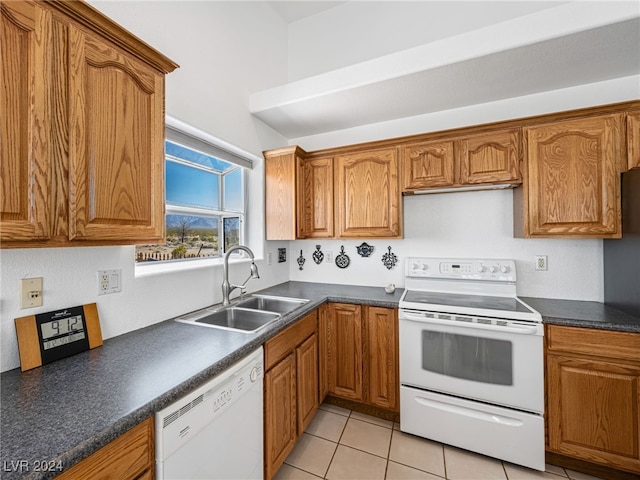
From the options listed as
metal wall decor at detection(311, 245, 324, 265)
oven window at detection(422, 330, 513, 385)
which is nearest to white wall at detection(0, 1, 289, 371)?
metal wall decor at detection(311, 245, 324, 265)

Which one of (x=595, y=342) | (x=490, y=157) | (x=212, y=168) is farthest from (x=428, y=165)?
(x=212, y=168)

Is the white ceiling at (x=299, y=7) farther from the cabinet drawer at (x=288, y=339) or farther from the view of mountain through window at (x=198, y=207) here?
the cabinet drawer at (x=288, y=339)

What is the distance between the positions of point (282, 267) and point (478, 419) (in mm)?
1962

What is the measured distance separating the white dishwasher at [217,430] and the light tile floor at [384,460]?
1.58 ft

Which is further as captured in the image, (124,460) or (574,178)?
(574,178)

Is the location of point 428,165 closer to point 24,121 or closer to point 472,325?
point 472,325

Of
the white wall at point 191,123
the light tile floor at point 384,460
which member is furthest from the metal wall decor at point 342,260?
the light tile floor at point 384,460

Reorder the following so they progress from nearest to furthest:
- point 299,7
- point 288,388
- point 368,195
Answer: point 288,388, point 368,195, point 299,7

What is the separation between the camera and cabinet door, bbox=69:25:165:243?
94 centimetres

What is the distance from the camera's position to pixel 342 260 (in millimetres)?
2766

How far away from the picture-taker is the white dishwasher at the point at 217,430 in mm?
884

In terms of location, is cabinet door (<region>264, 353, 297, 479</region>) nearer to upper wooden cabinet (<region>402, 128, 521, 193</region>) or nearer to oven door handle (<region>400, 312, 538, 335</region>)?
oven door handle (<region>400, 312, 538, 335</region>)

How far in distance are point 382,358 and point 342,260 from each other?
101 centimetres

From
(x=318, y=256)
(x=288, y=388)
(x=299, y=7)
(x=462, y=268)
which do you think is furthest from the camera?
(x=318, y=256)
